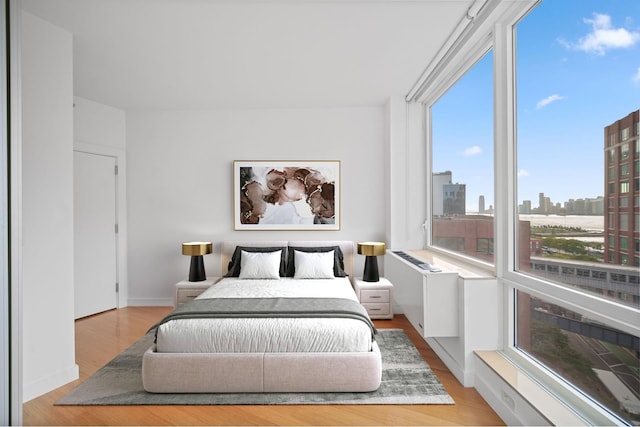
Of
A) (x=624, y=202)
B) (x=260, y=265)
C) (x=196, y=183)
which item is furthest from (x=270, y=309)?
(x=196, y=183)

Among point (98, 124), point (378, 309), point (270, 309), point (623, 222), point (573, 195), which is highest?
point (98, 124)

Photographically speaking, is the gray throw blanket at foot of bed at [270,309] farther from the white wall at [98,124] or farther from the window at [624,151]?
the white wall at [98,124]

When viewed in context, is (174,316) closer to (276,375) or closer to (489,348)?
(276,375)

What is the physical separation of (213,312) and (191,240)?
2282 millimetres

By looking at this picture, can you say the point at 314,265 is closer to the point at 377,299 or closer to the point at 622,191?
the point at 377,299

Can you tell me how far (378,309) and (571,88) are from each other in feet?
9.56

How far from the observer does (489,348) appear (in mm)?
2451

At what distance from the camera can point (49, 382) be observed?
251 cm

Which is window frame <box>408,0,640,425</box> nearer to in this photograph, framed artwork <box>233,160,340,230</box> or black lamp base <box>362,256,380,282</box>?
black lamp base <box>362,256,380,282</box>

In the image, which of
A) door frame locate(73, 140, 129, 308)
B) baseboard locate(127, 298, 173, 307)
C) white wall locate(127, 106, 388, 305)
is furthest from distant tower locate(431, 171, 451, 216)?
door frame locate(73, 140, 129, 308)

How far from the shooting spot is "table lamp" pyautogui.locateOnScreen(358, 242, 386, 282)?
4.13m

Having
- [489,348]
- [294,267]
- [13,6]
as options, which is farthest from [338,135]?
[13,6]

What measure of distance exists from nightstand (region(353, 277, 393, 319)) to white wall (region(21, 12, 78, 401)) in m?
2.82

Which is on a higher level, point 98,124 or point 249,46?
point 249,46
